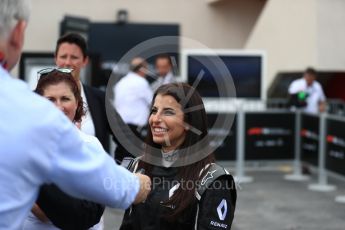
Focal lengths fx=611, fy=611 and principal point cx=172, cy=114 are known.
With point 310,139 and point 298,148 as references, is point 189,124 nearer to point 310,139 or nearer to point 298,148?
point 310,139

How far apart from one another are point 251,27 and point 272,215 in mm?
13912

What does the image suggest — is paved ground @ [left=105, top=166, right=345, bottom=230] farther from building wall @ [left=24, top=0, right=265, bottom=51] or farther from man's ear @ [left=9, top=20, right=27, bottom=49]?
building wall @ [left=24, top=0, right=265, bottom=51]

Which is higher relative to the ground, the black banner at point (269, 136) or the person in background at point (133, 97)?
the person in background at point (133, 97)

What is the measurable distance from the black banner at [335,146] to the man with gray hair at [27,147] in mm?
7776

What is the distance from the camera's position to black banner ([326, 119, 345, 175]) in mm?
9008

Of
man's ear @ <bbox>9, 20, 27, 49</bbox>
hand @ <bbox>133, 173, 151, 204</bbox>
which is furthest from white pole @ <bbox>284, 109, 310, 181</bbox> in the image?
man's ear @ <bbox>9, 20, 27, 49</bbox>

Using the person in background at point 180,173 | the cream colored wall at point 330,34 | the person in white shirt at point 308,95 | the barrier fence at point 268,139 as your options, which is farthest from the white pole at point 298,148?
the person in background at point 180,173

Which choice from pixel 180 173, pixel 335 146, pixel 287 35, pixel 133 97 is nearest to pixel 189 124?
pixel 180 173

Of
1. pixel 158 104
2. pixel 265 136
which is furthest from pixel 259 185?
pixel 158 104

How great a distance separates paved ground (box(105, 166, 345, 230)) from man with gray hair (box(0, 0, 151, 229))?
515cm

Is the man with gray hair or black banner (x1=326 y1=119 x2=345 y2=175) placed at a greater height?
the man with gray hair

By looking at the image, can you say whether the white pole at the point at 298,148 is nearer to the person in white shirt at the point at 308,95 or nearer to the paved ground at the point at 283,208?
the paved ground at the point at 283,208

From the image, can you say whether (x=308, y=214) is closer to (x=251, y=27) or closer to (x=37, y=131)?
(x=37, y=131)

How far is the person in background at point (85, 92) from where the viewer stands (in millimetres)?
3855
